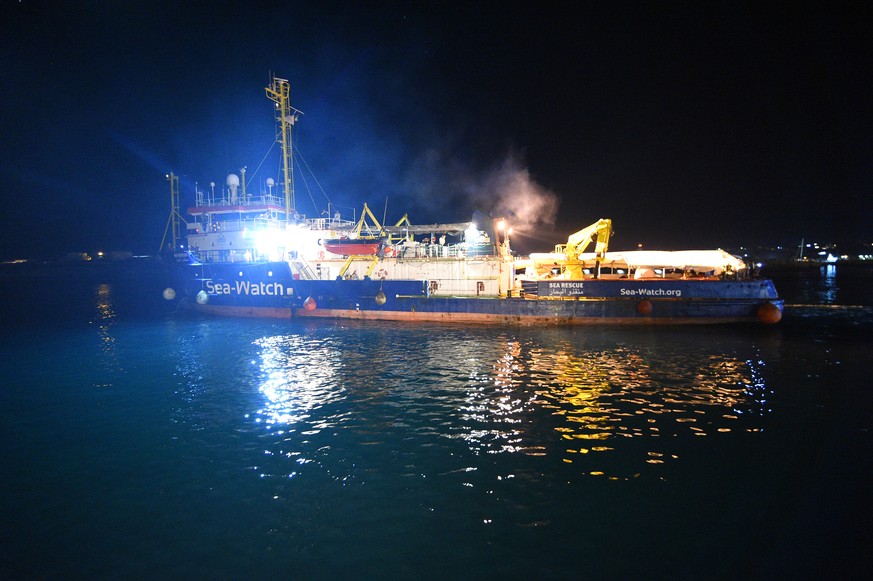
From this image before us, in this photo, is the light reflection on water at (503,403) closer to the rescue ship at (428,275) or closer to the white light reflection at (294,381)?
the white light reflection at (294,381)

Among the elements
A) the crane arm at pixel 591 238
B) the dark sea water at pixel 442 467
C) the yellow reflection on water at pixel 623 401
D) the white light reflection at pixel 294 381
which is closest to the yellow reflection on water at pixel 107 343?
the dark sea water at pixel 442 467

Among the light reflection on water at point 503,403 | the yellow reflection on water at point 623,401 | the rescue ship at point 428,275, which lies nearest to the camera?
the light reflection on water at point 503,403

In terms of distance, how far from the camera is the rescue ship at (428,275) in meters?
28.0

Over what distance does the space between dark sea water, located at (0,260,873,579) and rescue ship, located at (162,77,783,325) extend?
26.8 ft

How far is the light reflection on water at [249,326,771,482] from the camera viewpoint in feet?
34.4

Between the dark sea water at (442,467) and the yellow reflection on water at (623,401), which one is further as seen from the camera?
the yellow reflection on water at (623,401)

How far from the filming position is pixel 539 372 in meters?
17.6

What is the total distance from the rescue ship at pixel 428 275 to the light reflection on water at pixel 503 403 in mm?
6190

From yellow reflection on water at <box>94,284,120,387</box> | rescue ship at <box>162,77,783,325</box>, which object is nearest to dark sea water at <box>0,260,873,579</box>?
yellow reflection on water at <box>94,284,120,387</box>

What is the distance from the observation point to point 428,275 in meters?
33.4

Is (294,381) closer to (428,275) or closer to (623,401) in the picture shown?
(623,401)

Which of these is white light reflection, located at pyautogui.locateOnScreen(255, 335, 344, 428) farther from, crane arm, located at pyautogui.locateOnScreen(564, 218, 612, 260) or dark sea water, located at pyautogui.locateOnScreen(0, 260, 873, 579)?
crane arm, located at pyautogui.locateOnScreen(564, 218, 612, 260)

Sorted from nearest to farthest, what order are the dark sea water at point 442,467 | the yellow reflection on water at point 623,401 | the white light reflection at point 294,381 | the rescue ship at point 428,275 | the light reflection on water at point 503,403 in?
the dark sea water at point 442,467 → the light reflection on water at point 503,403 → the yellow reflection on water at point 623,401 → the white light reflection at point 294,381 → the rescue ship at point 428,275

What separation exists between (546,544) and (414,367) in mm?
11743
